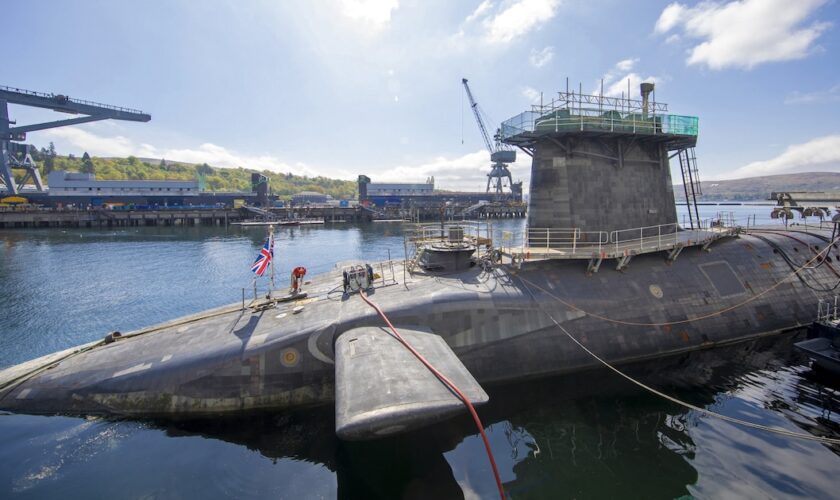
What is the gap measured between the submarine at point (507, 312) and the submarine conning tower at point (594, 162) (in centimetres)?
8

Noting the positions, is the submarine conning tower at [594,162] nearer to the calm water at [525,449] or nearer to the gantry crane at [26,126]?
the calm water at [525,449]

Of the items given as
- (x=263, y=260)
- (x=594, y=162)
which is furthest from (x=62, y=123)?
(x=594, y=162)

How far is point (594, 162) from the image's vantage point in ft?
66.2

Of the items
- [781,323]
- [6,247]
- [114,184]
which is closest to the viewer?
[781,323]

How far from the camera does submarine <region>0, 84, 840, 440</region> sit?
1384 cm

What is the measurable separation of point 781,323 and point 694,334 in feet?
18.1

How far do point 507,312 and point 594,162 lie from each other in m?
9.34

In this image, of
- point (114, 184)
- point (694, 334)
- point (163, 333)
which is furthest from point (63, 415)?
point (114, 184)

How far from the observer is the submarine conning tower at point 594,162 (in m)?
19.8

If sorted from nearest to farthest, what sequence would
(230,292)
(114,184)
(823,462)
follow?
(823,462) < (230,292) < (114,184)

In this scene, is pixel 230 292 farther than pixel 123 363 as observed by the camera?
Yes

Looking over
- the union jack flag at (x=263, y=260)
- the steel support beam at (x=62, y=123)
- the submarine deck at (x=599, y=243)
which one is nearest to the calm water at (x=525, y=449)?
the submarine deck at (x=599, y=243)

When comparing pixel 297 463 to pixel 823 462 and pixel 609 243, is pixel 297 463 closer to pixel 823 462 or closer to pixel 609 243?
pixel 823 462

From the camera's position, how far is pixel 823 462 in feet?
36.6
